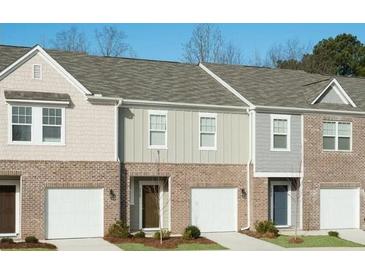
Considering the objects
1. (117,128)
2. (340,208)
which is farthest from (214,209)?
(340,208)

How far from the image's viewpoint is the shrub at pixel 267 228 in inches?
1059

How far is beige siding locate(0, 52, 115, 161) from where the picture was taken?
962 inches

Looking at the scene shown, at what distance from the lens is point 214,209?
28.4 meters

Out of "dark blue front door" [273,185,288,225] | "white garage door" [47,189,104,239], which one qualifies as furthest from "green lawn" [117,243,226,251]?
"dark blue front door" [273,185,288,225]

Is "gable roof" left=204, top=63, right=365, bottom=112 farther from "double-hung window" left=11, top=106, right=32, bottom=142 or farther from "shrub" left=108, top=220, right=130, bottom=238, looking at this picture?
"double-hung window" left=11, top=106, right=32, bottom=142

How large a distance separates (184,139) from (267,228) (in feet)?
17.6

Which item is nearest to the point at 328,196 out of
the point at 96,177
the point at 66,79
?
the point at 96,177

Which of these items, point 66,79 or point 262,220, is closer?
point 66,79

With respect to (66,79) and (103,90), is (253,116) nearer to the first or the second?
(103,90)

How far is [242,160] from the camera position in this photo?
28984 millimetres

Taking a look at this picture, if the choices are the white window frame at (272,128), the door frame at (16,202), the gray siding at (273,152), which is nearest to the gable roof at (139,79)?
the gray siding at (273,152)

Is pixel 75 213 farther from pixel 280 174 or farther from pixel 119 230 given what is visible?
pixel 280 174

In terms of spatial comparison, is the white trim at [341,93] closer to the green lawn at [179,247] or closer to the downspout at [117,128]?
the downspout at [117,128]

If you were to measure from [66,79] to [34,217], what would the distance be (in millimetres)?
5734
